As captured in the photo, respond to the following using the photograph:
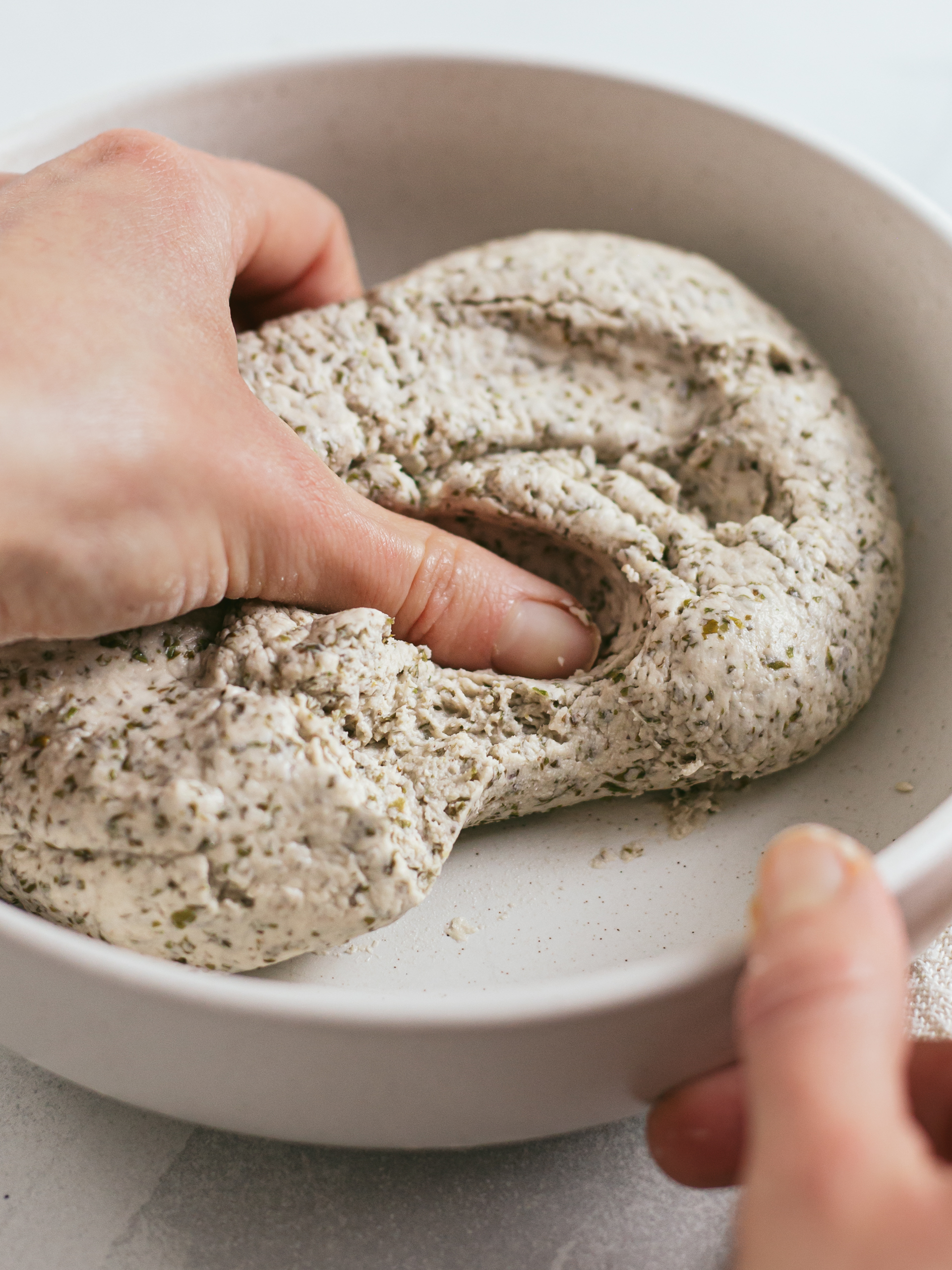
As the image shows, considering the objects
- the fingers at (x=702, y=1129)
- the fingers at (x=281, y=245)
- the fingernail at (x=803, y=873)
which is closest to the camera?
the fingernail at (x=803, y=873)

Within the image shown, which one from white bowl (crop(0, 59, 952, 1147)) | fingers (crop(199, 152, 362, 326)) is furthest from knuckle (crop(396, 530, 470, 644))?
fingers (crop(199, 152, 362, 326))

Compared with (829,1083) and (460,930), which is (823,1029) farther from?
(460,930)

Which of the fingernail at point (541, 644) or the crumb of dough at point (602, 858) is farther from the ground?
the fingernail at point (541, 644)

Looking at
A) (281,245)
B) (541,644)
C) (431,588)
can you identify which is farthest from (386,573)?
(281,245)

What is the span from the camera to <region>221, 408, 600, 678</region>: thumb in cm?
96

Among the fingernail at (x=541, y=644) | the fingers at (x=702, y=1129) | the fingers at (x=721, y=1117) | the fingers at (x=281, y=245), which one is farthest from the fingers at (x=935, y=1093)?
the fingers at (x=281, y=245)

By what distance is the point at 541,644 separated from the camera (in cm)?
113

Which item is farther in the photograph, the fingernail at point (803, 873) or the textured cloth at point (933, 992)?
the textured cloth at point (933, 992)

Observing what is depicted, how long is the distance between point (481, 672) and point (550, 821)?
18cm

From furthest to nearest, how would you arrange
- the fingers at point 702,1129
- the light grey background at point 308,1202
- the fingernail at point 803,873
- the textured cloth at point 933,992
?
the textured cloth at point 933,992, the light grey background at point 308,1202, the fingers at point 702,1129, the fingernail at point 803,873

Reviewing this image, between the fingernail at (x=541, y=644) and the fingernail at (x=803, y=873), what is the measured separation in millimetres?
438

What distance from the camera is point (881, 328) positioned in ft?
4.41

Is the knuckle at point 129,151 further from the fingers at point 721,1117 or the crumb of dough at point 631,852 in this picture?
the fingers at point 721,1117

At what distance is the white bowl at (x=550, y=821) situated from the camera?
75 cm
